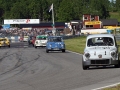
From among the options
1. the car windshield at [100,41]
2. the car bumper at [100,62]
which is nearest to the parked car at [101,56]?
the car bumper at [100,62]

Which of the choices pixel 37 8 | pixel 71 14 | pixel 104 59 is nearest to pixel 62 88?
pixel 104 59

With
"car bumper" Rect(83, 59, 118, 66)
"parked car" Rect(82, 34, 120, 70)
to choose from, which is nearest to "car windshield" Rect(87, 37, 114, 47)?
"parked car" Rect(82, 34, 120, 70)

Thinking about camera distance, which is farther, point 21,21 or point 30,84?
point 21,21

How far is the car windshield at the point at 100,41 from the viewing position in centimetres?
2159

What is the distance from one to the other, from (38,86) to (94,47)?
21.8ft

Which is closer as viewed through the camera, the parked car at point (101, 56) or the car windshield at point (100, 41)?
the parked car at point (101, 56)

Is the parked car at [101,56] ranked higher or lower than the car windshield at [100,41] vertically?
lower

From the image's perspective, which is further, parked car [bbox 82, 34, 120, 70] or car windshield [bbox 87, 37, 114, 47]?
car windshield [bbox 87, 37, 114, 47]

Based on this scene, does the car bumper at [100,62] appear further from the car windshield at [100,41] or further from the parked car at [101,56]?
the car windshield at [100,41]

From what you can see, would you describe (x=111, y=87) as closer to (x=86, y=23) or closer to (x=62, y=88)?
(x=62, y=88)

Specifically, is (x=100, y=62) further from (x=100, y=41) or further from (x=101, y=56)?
(x=100, y=41)

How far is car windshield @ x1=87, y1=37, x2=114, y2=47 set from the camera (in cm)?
2159

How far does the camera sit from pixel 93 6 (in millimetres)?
187250

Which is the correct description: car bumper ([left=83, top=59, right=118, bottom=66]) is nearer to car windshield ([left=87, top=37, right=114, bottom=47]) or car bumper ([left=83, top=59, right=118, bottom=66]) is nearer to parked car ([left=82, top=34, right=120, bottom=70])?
parked car ([left=82, top=34, right=120, bottom=70])
